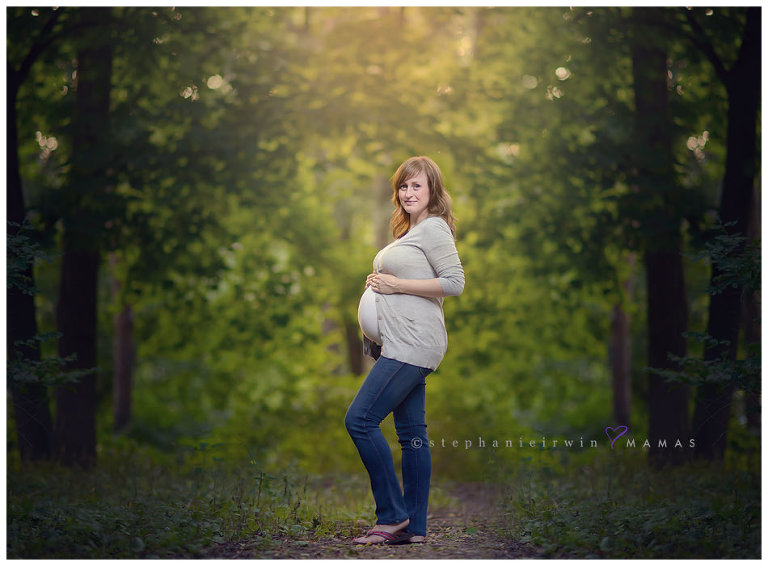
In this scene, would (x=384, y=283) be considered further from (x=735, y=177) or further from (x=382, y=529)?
(x=735, y=177)

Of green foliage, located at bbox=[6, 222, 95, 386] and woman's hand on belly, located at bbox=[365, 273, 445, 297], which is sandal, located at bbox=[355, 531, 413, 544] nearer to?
woman's hand on belly, located at bbox=[365, 273, 445, 297]

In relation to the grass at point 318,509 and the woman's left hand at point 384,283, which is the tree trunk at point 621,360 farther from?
the woman's left hand at point 384,283

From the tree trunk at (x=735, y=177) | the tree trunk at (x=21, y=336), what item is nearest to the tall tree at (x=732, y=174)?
the tree trunk at (x=735, y=177)

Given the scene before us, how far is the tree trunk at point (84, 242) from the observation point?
332 inches

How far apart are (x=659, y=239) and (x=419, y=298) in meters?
4.50

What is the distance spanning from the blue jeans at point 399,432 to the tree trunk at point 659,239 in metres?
4.18

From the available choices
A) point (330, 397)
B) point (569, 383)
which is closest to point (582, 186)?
point (330, 397)

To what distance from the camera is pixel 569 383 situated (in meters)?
17.1

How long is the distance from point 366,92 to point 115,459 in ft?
17.5

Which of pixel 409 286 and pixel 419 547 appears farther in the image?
pixel 419 547

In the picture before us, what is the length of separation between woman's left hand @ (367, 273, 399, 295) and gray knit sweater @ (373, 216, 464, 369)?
36 millimetres

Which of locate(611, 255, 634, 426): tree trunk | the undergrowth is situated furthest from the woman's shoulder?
locate(611, 255, 634, 426): tree trunk

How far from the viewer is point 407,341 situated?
4.65 meters

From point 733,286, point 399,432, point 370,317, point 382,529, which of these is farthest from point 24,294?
point 733,286
